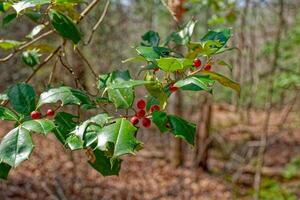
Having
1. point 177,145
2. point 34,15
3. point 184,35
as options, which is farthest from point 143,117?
point 177,145

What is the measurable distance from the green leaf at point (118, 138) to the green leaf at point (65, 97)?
136mm

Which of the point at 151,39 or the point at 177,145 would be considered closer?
the point at 151,39

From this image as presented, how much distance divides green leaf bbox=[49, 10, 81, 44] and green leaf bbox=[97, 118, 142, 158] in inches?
18.2

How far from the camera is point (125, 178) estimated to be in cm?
585

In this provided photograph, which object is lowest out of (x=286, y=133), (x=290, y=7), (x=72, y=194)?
(x=286, y=133)

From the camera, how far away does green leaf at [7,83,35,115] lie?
118 centimetres

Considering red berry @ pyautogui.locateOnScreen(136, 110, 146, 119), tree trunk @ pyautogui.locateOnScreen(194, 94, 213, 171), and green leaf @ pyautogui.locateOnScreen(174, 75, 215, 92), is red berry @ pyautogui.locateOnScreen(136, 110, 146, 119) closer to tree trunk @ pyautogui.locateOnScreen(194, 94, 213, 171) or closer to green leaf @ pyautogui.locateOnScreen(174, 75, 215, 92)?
green leaf @ pyautogui.locateOnScreen(174, 75, 215, 92)

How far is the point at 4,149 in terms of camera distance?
1027 mm

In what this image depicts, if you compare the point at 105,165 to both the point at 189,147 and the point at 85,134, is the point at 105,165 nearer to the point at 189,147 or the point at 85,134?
the point at 85,134

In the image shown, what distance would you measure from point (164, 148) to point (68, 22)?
5.88 metres

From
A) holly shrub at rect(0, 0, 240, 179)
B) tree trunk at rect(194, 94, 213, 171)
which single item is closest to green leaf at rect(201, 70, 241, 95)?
holly shrub at rect(0, 0, 240, 179)

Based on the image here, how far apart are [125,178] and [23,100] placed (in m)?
4.74

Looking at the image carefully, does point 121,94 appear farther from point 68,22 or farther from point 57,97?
point 68,22

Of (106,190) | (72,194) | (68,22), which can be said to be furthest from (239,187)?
(68,22)
